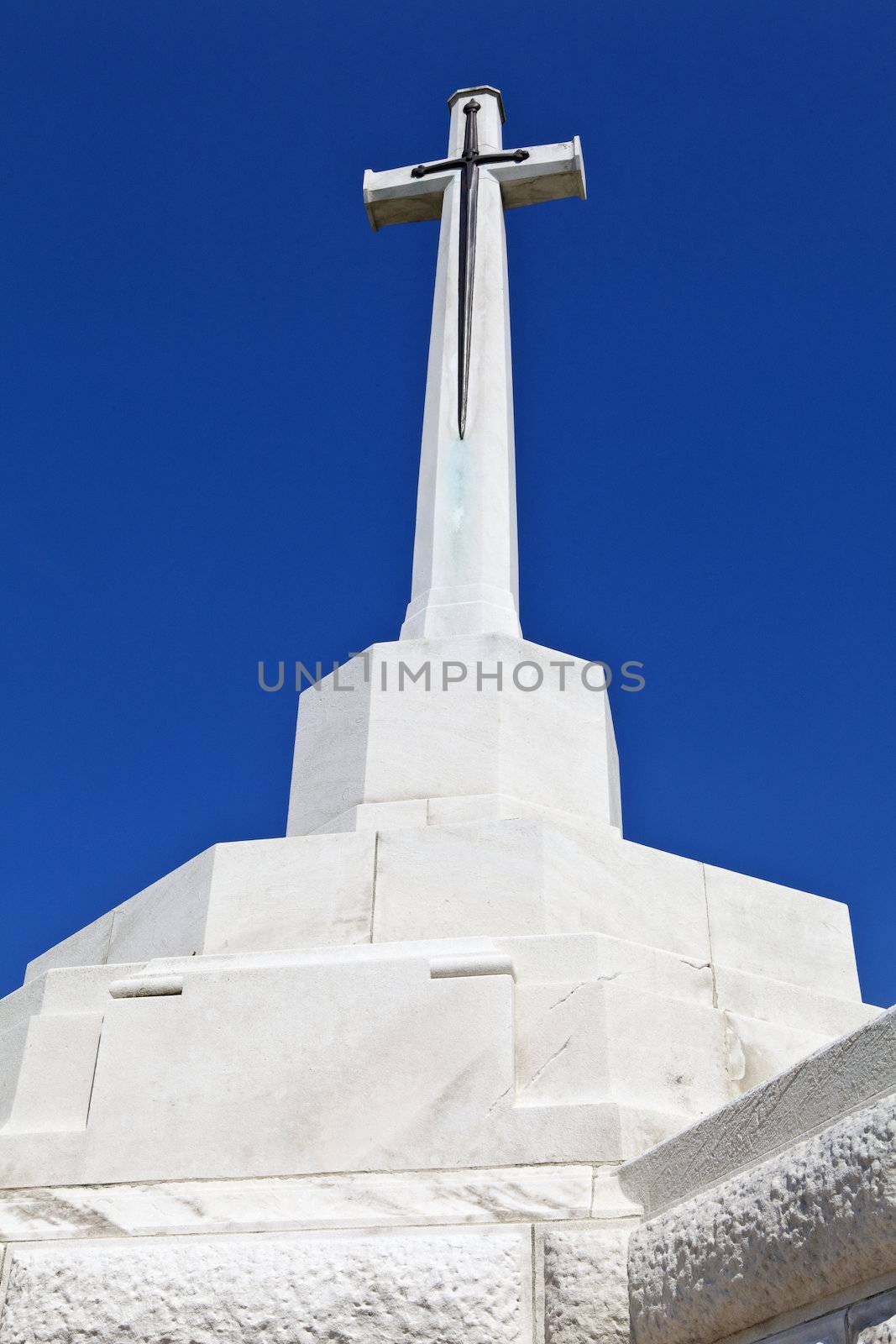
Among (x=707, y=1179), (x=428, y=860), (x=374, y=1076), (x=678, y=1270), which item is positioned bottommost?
(x=678, y=1270)

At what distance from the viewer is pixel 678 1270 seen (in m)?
3.30

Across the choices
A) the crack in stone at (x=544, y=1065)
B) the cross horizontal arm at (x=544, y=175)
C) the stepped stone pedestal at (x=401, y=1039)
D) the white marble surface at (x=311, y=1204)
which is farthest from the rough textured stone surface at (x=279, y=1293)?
the cross horizontal arm at (x=544, y=175)

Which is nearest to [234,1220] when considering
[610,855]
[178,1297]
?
[178,1297]

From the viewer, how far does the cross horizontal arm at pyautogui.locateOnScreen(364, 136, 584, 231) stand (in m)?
9.12

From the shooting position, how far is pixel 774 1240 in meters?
2.95

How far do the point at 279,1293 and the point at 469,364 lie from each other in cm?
569

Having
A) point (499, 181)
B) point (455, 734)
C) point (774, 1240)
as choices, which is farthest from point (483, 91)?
point (774, 1240)

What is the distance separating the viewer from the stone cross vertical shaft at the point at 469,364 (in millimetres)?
7340

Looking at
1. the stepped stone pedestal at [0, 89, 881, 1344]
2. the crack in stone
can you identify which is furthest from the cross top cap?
the crack in stone

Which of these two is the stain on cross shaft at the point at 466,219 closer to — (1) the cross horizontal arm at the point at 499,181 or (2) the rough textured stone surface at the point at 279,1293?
(1) the cross horizontal arm at the point at 499,181

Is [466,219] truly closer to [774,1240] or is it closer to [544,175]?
[544,175]

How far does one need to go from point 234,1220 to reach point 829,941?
3125 millimetres

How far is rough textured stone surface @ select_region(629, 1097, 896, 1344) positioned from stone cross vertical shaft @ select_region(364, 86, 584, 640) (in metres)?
4.05

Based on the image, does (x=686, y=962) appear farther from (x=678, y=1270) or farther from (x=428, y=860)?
(x=678, y=1270)
